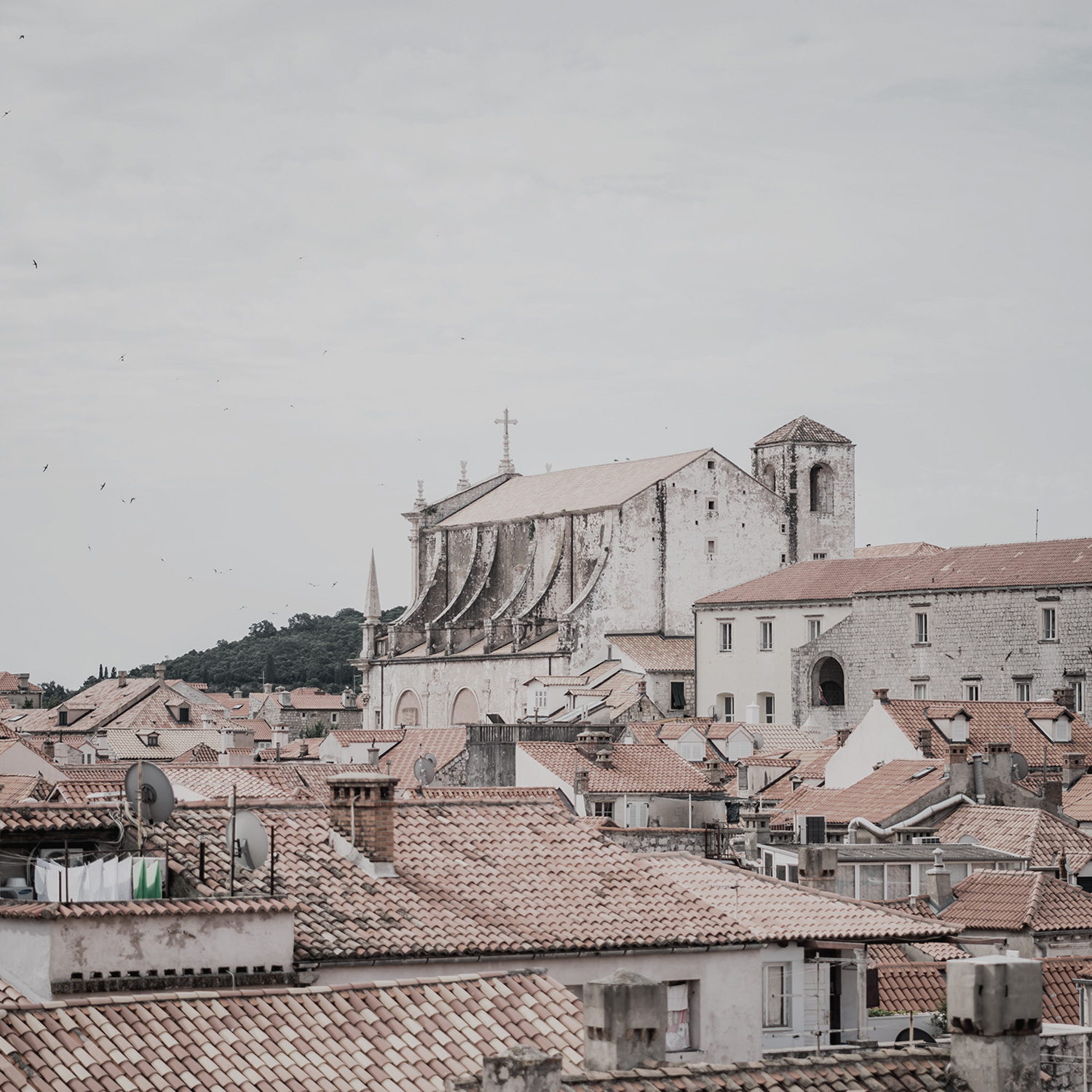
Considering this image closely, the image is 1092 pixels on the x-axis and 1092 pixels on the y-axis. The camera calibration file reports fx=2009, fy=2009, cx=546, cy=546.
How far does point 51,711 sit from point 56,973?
95085 millimetres

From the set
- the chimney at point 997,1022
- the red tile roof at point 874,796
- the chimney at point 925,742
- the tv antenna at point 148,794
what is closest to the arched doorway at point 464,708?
the chimney at point 925,742

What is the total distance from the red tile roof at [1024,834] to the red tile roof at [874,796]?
1749mm

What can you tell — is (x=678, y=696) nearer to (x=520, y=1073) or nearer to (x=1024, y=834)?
(x=1024, y=834)

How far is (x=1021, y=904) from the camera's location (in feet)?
84.8

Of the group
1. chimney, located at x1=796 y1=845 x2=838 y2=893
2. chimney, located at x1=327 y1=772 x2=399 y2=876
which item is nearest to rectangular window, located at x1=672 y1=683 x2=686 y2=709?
chimney, located at x1=796 y1=845 x2=838 y2=893

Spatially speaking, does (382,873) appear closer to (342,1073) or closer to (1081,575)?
(342,1073)

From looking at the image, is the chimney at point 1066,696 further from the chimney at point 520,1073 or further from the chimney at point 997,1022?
the chimney at point 520,1073

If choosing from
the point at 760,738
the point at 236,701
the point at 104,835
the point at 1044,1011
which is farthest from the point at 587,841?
the point at 236,701

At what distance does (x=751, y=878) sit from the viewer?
20.1 m

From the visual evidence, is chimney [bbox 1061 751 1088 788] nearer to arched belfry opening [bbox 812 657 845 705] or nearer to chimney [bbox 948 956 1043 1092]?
arched belfry opening [bbox 812 657 845 705]

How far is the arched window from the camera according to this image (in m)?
91.2

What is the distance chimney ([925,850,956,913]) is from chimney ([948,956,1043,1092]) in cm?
1497

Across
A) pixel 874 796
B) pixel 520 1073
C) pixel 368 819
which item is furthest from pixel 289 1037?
pixel 874 796

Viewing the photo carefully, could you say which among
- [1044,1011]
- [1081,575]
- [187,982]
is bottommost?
[1044,1011]
